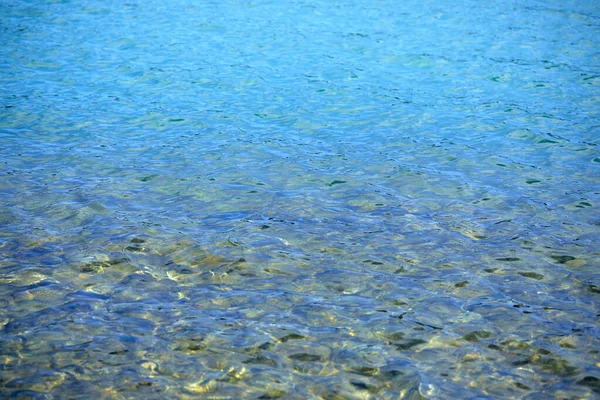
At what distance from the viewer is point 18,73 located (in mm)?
12688

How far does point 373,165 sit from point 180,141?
3096mm

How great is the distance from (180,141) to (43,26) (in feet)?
27.8

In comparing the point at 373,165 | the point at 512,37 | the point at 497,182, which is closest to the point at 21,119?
the point at 373,165

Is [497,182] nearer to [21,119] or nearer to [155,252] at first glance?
[155,252]

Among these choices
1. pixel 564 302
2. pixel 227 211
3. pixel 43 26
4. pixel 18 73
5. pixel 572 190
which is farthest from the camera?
pixel 43 26

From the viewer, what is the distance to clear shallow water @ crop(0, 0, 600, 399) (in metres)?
4.89

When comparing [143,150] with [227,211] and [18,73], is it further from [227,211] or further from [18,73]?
[18,73]

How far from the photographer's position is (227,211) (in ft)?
25.0

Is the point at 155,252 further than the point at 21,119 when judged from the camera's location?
No

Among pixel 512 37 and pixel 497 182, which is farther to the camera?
pixel 512 37

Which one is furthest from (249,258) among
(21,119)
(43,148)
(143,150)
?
(21,119)

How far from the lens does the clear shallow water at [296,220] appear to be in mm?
4891

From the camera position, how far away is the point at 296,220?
7391 millimetres

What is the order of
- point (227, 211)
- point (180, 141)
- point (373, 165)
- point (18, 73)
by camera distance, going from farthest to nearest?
point (18, 73) → point (180, 141) → point (373, 165) → point (227, 211)
